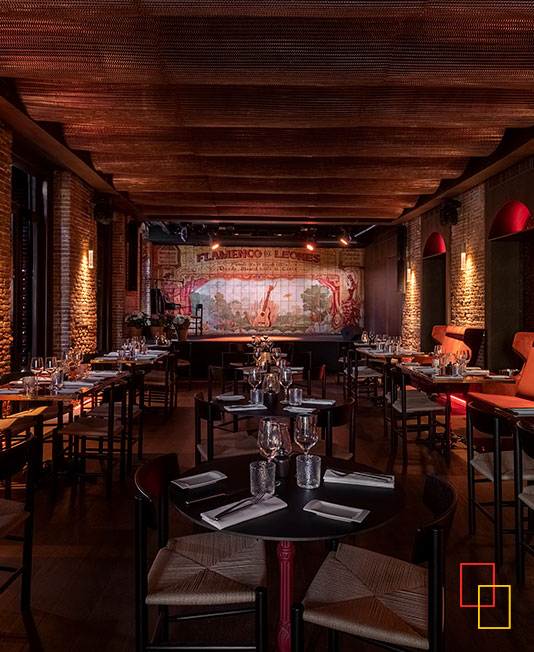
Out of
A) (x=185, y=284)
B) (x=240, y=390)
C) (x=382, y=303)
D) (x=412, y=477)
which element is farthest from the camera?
(x=185, y=284)

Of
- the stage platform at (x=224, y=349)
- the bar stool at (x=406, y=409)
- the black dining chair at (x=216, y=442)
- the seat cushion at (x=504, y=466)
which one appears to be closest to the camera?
the seat cushion at (x=504, y=466)

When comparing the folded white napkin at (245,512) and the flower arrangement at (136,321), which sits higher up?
the flower arrangement at (136,321)

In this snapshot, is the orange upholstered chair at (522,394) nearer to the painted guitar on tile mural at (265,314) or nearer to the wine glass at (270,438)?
the wine glass at (270,438)

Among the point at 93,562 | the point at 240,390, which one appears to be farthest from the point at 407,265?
the point at 93,562

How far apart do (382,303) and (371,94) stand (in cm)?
968

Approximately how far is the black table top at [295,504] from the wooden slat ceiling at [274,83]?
9.43 ft

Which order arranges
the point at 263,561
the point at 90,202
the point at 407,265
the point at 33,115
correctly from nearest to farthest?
the point at 263,561 < the point at 33,115 < the point at 90,202 < the point at 407,265

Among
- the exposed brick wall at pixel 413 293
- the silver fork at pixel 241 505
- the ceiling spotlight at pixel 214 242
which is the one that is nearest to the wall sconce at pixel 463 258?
the exposed brick wall at pixel 413 293

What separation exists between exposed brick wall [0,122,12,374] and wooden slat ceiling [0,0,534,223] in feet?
2.01

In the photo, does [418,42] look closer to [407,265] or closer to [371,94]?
[371,94]

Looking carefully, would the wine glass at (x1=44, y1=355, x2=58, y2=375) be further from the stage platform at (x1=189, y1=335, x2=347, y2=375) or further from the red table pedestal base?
the stage platform at (x1=189, y1=335, x2=347, y2=375)

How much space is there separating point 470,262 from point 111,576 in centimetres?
762

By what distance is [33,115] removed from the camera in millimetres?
5441

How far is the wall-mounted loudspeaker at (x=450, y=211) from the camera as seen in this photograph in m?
9.04
